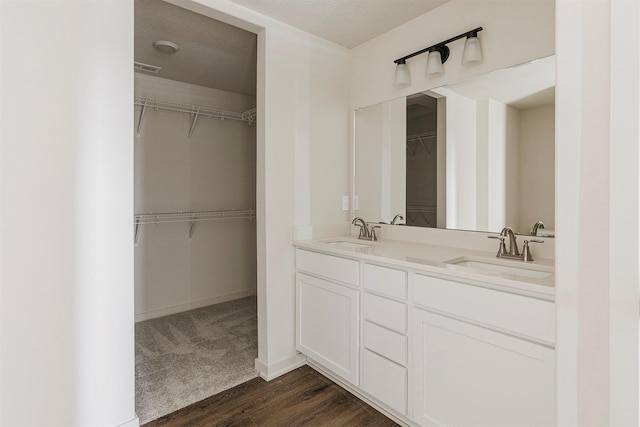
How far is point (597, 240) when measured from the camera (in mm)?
866

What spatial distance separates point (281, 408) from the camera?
194cm

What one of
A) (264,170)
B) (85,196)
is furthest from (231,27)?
(85,196)

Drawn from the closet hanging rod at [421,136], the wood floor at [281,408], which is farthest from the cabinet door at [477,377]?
the closet hanging rod at [421,136]

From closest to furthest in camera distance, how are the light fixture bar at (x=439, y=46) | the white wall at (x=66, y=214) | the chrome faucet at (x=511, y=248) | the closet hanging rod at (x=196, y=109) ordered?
1. the white wall at (x=66, y=214)
2. the chrome faucet at (x=511, y=248)
3. the light fixture bar at (x=439, y=46)
4. the closet hanging rod at (x=196, y=109)

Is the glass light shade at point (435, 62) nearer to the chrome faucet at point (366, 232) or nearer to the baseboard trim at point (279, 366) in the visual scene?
the chrome faucet at point (366, 232)

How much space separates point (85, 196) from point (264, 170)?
39.2 inches

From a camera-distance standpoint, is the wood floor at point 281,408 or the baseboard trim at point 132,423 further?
the wood floor at point 281,408

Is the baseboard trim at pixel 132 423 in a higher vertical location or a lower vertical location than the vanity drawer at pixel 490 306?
lower

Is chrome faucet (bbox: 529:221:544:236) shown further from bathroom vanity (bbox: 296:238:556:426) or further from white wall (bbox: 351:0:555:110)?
white wall (bbox: 351:0:555:110)

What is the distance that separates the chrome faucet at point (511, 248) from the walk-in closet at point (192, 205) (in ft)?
5.60

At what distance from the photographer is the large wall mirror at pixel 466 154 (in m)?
1.78

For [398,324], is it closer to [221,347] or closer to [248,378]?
[248,378]

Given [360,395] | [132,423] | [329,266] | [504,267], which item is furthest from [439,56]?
[132,423]

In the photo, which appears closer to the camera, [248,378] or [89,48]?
[89,48]
